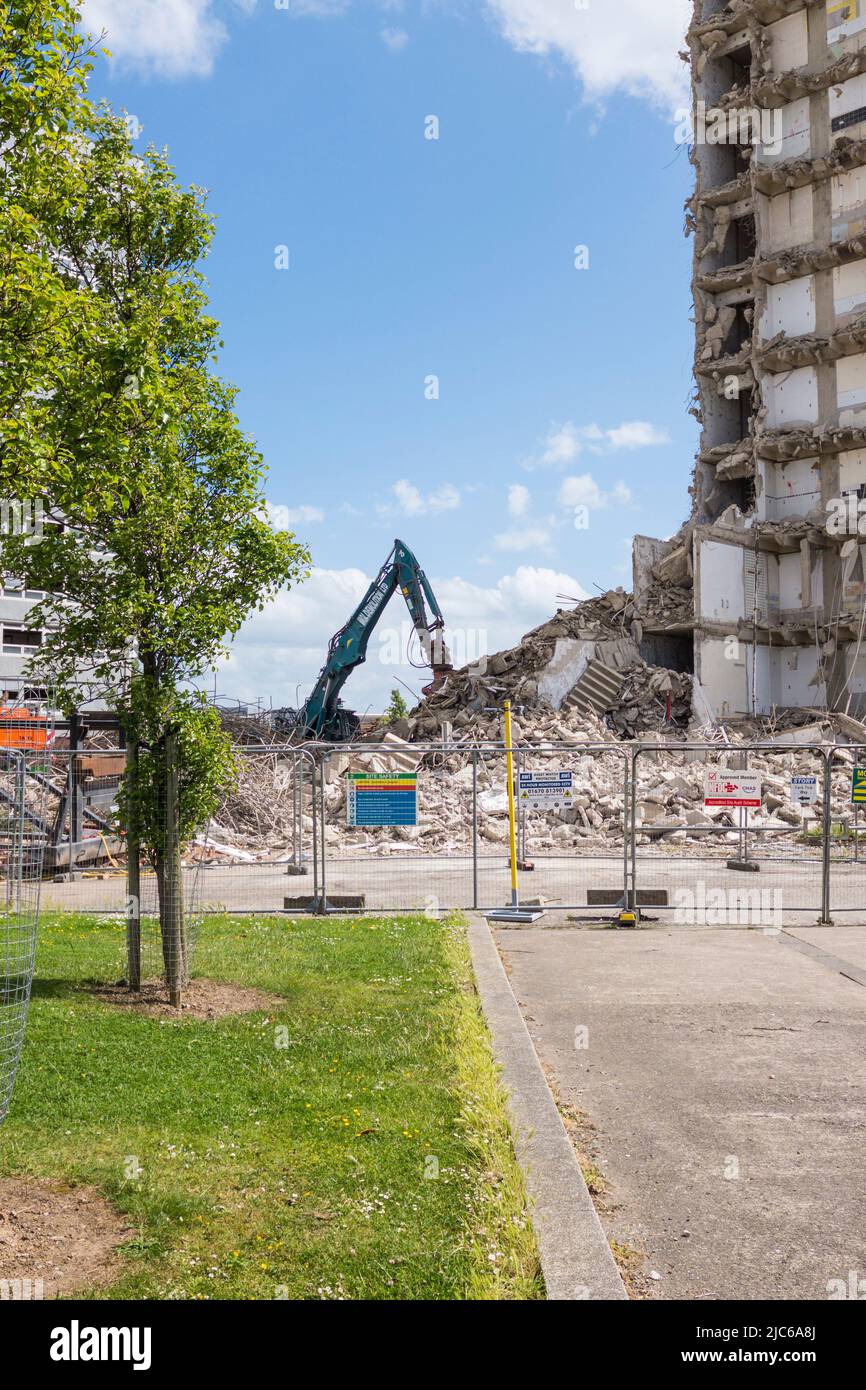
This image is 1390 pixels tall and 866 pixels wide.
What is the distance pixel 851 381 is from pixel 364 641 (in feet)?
67.2

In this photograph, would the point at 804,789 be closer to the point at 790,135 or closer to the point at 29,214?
the point at 29,214

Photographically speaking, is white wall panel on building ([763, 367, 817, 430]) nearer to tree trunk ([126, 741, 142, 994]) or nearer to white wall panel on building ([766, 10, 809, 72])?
white wall panel on building ([766, 10, 809, 72])

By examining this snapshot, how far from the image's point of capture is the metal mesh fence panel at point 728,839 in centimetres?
1476

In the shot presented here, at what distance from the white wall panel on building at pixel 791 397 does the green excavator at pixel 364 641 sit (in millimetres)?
16127

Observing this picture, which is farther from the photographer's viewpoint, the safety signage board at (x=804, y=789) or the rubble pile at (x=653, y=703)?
the rubble pile at (x=653, y=703)

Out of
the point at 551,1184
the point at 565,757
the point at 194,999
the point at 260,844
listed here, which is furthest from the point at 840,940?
the point at 565,757

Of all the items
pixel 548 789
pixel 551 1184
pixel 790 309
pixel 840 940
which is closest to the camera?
pixel 551 1184

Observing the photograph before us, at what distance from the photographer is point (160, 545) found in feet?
28.8

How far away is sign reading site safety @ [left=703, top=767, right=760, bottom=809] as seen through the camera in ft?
49.0

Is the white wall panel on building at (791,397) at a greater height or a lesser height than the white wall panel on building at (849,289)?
lesser

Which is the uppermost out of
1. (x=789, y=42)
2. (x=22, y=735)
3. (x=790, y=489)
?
(x=789, y=42)

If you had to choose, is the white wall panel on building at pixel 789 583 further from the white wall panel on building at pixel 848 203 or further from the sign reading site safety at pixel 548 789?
the sign reading site safety at pixel 548 789

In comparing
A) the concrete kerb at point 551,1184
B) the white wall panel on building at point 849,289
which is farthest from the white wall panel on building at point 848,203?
the concrete kerb at point 551,1184

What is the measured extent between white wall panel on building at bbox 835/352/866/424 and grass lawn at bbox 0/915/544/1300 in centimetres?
3634
